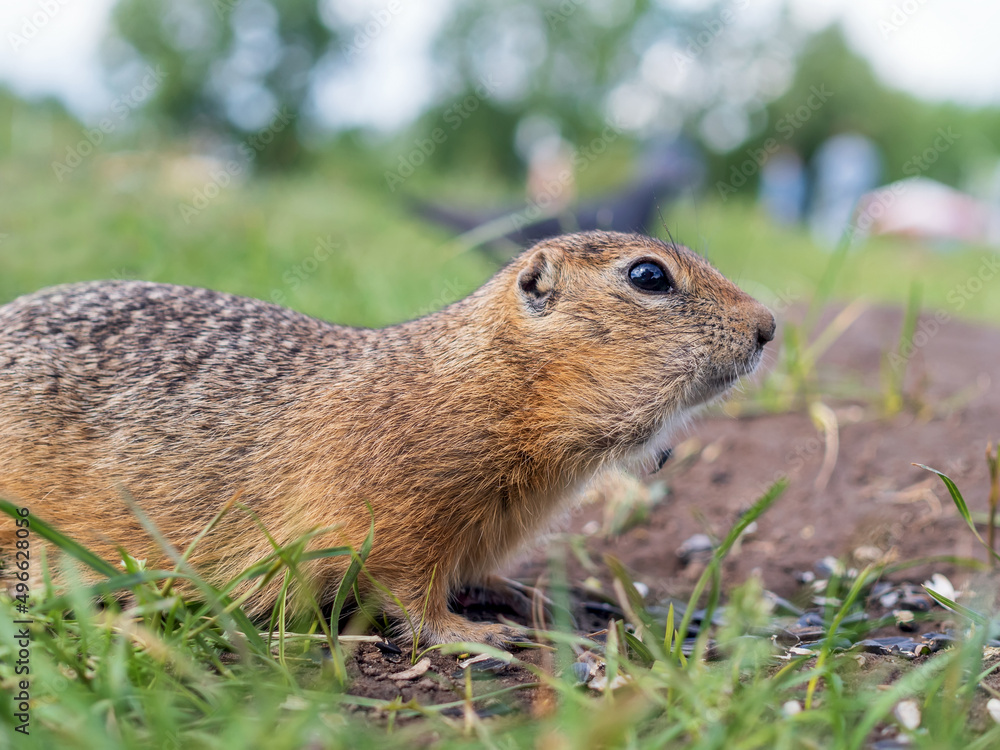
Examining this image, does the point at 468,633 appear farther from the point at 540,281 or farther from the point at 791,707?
the point at 540,281

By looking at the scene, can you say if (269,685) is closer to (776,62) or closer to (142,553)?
(142,553)

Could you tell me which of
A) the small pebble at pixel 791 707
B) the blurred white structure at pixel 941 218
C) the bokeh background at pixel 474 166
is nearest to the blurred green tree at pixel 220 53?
the bokeh background at pixel 474 166

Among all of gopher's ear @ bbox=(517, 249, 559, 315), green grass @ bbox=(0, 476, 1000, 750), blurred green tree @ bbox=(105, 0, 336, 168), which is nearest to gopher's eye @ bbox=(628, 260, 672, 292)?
gopher's ear @ bbox=(517, 249, 559, 315)

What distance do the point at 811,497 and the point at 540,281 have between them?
2489mm

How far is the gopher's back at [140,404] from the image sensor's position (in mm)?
3215

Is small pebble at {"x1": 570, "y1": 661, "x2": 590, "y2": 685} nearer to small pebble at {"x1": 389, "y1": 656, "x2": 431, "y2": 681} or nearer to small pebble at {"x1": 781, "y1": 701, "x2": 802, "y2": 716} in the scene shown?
small pebble at {"x1": 389, "y1": 656, "x2": 431, "y2": 681}

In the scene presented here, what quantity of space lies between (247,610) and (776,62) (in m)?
37.2

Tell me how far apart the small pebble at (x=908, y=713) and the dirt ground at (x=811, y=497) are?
110 cm

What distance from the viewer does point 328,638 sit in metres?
2.53

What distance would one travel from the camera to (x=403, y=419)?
3.10 meters

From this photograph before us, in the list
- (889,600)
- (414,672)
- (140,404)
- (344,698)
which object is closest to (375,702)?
(344,698)

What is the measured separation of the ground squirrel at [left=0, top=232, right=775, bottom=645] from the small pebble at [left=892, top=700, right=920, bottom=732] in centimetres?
129

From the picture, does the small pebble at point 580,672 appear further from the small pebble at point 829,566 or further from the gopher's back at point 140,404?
the small pebble at point 829,566

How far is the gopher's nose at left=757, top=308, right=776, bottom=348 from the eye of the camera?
3283mm
